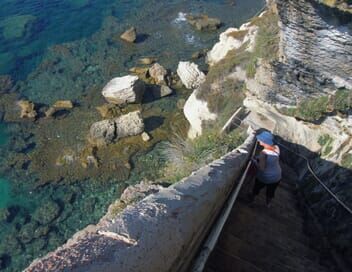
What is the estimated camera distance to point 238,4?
98.1ft

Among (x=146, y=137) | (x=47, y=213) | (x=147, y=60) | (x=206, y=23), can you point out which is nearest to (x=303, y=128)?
(x=146, y=137)

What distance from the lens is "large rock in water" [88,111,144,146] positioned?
63.2ft

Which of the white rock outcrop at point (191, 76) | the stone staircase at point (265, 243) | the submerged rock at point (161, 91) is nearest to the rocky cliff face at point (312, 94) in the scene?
the stone staircase at point (265, 243)

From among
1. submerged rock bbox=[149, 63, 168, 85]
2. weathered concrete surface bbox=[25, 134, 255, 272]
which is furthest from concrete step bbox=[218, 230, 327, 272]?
submerged rock bbox=[149, 63, 168, 85]

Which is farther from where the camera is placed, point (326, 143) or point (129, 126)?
point (129, 126)

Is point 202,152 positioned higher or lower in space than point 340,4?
lower

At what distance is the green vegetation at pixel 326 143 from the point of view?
1168 centimetres

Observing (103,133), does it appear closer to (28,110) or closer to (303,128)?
(28,110)

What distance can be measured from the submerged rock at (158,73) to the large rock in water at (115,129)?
346cm

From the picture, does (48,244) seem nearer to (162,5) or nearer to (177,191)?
(177,191)

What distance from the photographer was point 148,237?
3.92 m

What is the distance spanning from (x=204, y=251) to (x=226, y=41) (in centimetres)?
1855

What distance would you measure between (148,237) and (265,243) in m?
3.95

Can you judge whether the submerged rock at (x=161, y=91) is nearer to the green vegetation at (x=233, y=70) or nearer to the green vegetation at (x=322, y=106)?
the green vegetation at (x=233, y=70)
